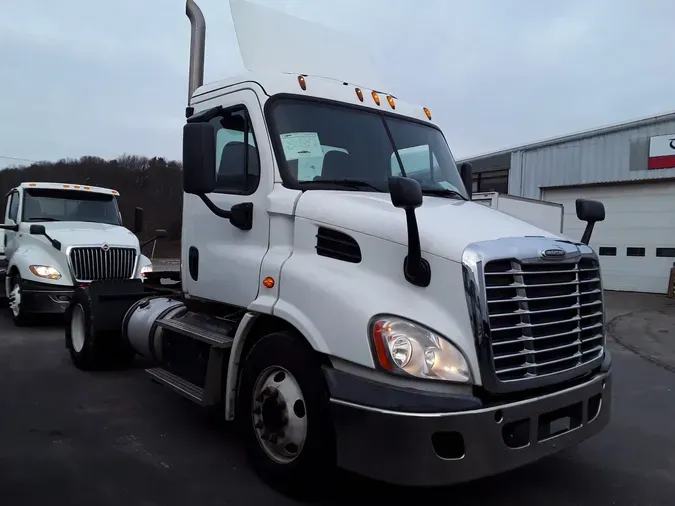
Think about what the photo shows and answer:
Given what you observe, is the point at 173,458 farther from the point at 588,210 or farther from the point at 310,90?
the point at 588,210

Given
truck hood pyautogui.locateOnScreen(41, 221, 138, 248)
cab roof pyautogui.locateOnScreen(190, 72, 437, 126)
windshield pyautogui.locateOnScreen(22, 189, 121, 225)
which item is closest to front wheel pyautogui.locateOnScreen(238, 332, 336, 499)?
cab roof pyautogui.locateOnScreen(190, 72, 437, 126)

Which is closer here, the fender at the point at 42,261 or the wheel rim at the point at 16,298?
the fender at the point at 42,261

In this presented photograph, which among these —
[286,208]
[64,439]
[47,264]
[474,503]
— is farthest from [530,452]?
[47,264]

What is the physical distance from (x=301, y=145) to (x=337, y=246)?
3.00ft

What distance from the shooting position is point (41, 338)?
→ 8758mm

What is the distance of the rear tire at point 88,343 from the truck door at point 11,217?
176 inches

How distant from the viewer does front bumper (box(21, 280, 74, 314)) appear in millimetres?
9195

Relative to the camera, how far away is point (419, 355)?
298 cm

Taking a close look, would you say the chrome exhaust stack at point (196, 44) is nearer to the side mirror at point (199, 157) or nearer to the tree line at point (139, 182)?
the tree line at point (139, 182)

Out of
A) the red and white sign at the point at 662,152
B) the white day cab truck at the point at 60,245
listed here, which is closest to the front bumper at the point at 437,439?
the white day cab truck at the point at 60,245

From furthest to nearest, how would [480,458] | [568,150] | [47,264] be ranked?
[568,150] → [47,264] → [480,458]

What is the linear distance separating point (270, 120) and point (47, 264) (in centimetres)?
694

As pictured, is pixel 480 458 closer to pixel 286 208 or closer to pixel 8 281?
pixel 286 208

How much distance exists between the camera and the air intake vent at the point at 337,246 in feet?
11.3
